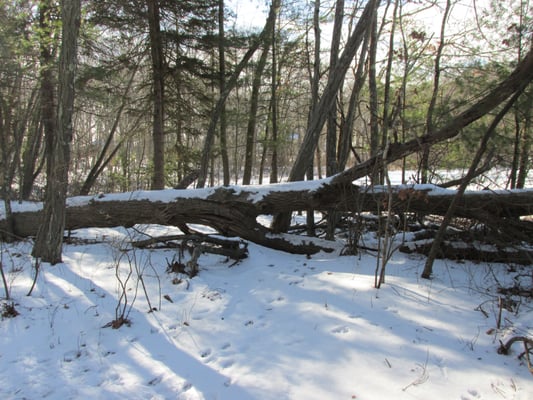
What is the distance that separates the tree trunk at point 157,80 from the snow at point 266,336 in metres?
5.13

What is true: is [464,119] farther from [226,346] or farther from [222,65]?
[222,65]

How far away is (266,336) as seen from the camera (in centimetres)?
304

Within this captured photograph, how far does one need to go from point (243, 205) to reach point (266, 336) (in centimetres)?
289

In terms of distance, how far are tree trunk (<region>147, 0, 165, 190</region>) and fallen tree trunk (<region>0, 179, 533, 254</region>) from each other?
3.42 meters

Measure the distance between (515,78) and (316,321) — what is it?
12.2ft

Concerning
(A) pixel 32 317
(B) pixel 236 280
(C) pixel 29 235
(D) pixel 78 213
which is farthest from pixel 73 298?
(C) pixel 29 235

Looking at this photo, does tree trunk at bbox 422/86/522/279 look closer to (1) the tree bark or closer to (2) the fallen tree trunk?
(1) the tree bark

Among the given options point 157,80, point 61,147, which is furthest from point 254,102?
point 61,147

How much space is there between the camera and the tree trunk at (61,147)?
423 centimetres

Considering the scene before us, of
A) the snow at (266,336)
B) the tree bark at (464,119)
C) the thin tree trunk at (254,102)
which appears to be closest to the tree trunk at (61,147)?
the snow at (266,336)

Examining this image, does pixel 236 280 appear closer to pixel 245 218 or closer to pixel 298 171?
pixel 245 218

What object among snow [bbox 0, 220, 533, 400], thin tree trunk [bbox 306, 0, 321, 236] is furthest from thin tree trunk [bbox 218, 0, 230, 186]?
snow [bbox 0, 220, 533, 400]

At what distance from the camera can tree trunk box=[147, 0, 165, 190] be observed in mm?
8766

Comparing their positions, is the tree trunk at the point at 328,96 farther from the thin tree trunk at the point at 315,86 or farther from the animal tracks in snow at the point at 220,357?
the animal tracks in snow at the point at 220,357
